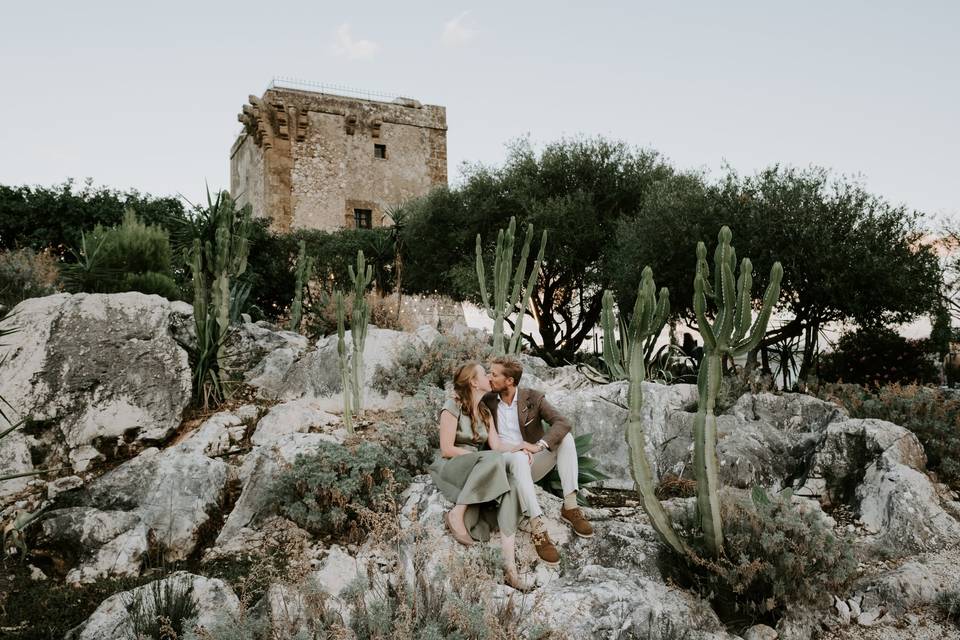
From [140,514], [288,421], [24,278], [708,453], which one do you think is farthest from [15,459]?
[708,453]

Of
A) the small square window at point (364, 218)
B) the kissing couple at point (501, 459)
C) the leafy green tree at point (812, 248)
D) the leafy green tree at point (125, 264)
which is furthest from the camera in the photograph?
the small square window at point (364, 218)

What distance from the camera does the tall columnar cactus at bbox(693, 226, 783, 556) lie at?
13.9 ft

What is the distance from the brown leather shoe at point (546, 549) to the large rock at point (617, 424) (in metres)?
2.44

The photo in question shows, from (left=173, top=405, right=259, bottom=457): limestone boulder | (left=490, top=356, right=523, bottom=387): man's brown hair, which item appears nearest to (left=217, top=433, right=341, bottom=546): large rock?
(left=173, top=405, right=259, bottom=457): limestone boulder

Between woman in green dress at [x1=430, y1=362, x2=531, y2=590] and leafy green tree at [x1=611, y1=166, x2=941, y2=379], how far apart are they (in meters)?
9.71

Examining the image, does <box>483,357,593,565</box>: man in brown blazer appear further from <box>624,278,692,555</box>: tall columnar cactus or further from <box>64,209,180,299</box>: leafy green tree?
<box>64,209,180,299</box>: leafy green tree

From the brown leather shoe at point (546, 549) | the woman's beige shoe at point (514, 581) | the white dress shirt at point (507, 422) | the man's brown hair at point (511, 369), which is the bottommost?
the woman's beige shoe at point (514, 581)

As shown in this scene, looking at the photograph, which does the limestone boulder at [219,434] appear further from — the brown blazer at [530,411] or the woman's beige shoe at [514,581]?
the woman's beige shoe at [514,581]

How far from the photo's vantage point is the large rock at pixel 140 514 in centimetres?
499

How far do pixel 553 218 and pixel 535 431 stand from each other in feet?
44.8

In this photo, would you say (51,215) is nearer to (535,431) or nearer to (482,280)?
(482,280)

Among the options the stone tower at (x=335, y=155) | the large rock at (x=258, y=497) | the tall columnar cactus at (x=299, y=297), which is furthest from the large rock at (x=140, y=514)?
the stone tower at (x=335, y=155)

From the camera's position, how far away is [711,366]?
4324 mm

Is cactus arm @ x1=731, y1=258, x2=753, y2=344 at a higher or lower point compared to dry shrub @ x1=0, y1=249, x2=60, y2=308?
lower
